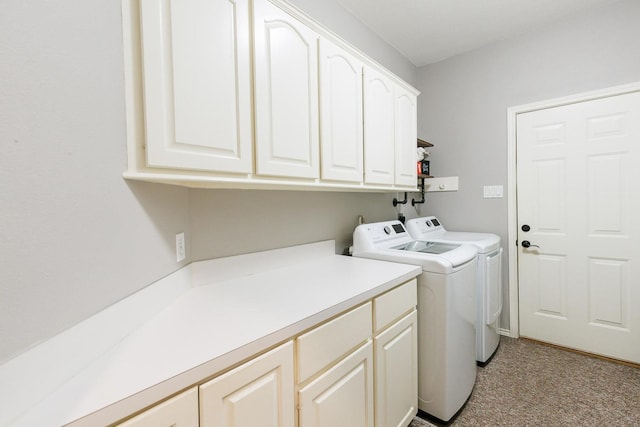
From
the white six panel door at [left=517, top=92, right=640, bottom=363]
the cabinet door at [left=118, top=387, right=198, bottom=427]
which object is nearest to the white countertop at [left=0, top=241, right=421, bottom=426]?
the cabinet door at [left=118, top=387, right=198, bottom=427]

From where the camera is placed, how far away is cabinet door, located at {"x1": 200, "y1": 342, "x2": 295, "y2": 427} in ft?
2.19

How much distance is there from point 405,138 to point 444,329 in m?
1.36

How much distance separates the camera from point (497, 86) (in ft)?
8.43

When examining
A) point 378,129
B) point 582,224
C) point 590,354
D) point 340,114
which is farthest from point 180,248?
point 590,354

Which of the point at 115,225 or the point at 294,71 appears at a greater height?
the point at 294,71

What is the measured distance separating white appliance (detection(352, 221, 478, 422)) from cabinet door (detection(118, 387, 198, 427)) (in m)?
1.28

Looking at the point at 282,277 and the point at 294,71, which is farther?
the point at 282,277

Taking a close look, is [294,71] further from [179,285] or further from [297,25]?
[179,285]

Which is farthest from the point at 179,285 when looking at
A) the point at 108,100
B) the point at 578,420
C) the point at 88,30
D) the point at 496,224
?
the point at 496,224

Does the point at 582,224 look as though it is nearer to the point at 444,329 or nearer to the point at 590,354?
the point at 590,354

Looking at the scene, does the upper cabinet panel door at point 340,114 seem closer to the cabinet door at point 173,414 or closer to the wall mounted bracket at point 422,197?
the cabinet door at point 173,414

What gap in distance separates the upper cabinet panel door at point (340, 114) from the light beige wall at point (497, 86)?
64.6 inches

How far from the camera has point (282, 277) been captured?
1422 millimetres

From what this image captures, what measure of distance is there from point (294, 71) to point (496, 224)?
2352 millimetres
